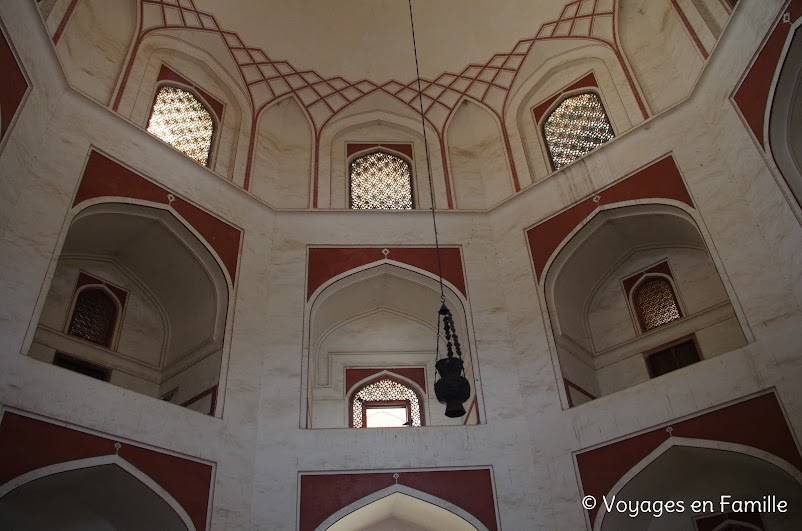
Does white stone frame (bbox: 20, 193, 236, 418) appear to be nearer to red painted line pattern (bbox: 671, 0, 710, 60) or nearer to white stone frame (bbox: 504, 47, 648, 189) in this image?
white stone frame (bbox: 504, 47, 648, 189)

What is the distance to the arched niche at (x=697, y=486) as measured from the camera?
5.82m

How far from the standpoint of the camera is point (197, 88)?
8.67 meters

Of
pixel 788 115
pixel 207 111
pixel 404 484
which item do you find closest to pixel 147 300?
pixel 207 111

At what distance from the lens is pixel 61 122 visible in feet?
21.5

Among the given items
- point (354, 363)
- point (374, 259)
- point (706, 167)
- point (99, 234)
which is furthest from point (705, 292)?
point (99, 234)

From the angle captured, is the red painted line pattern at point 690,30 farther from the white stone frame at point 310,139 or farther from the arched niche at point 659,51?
the white stone frame at point 310,139

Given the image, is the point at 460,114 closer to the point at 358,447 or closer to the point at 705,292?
the point at 705,292

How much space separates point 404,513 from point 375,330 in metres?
2.66

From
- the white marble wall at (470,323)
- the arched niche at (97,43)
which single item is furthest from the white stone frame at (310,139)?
the arched niche at (97,43)

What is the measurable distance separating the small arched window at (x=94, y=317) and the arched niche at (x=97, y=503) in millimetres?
Answer: 1801

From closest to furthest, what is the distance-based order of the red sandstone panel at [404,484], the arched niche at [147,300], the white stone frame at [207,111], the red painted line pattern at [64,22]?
the red sandstone panel at [404,484] < the red painted line pattern at [64,22] < the arched niche at [147,300] < the white stone frame at [207,111]

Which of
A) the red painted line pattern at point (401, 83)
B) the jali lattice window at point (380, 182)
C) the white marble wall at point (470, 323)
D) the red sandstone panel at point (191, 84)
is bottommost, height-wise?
the white marble wall at point (470, 323)

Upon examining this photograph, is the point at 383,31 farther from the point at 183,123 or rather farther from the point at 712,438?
the point at 712,438

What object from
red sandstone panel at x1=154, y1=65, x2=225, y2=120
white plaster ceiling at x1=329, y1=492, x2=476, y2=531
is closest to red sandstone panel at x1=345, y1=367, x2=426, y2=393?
white plaster ceiling at x1=329, y1=492, x2=476, y2=531
